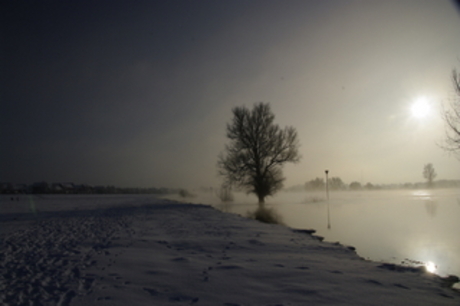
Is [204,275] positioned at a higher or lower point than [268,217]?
higher

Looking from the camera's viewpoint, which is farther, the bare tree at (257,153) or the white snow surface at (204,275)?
the bare tree at (257,153)

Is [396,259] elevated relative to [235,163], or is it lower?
lower

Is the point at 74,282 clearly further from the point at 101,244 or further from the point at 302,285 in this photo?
the point at 302,285

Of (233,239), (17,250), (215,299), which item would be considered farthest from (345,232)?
(17,250)

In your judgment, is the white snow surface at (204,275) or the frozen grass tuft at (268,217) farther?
the frozen grass tuft at (268,217)

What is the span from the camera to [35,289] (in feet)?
12.1

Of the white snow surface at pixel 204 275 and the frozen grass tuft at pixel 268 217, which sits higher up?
the white snow surface at pixel 204 275

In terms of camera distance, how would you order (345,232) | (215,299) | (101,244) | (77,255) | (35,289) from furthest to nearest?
(345,232), (101,244), (77,255), (35,289), (215,299)

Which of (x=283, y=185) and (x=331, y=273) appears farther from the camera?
(x=283, y=185)

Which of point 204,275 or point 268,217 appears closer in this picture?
point 204,275

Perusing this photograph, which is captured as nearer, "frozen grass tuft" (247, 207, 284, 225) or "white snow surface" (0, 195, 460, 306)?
"white snow surface" (0, 195, 460, 306)

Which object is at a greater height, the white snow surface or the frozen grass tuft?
the white snow surface

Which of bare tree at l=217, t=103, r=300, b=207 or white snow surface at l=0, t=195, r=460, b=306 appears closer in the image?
white snow surface at l=0, t=195, r=460, b=306

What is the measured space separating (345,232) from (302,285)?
6.72m
